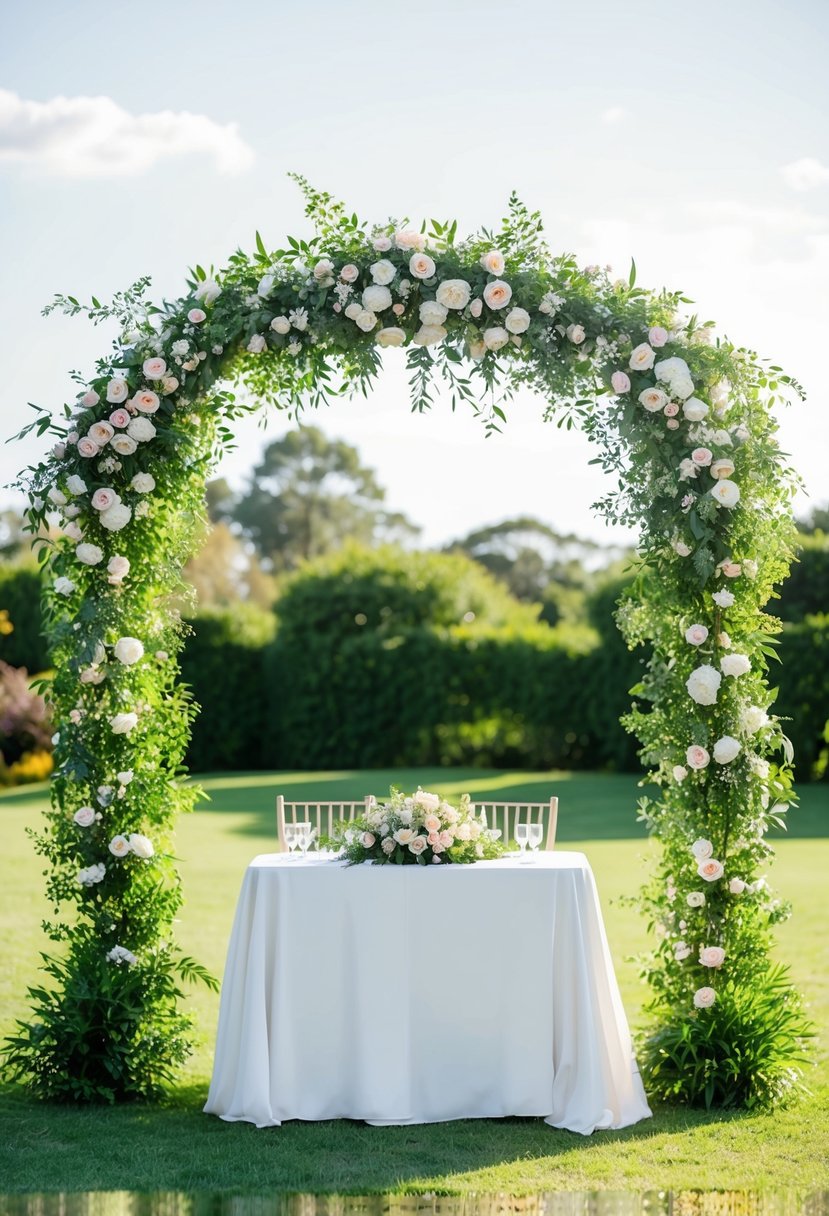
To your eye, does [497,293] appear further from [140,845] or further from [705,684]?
[140,845]

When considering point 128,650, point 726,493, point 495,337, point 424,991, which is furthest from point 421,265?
point 424,991

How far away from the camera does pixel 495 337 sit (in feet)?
15.6

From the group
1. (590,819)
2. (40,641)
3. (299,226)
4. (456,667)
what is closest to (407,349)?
(299,226)

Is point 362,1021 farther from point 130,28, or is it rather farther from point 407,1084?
point 130,28

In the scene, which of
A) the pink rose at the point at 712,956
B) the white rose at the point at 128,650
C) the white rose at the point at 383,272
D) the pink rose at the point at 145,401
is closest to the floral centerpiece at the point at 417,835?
the pink rose at the point at 712,956

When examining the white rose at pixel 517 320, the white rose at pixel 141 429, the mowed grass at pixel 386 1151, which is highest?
the white rose at pixel 517 320

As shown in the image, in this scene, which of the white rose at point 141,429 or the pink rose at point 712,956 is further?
the white rose at point 141,429

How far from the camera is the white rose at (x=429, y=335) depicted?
188 inches

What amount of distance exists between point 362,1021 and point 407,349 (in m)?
2.54

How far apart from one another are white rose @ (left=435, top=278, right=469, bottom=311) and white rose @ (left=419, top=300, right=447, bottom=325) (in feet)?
0.10

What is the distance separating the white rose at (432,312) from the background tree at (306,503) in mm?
32379

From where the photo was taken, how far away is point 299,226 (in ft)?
16.3

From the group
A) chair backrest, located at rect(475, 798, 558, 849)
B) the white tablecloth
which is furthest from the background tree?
the white tablecloth

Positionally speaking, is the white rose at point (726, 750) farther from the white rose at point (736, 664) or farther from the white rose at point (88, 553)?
the white rose at point (88, 553)
